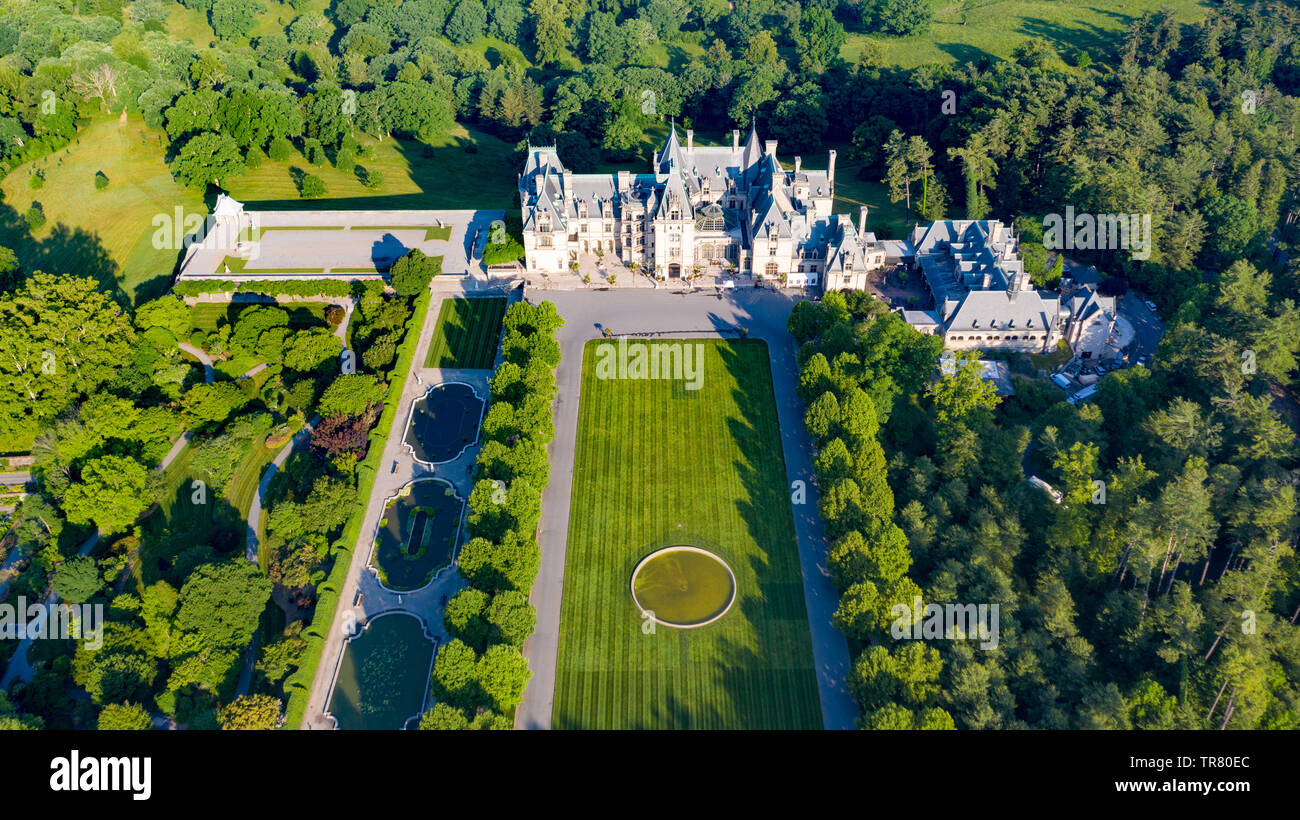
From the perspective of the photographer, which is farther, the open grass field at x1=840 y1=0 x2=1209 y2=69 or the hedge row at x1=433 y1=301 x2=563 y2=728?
the open grass field at x1=840 y1=0 x2=1209 y2=69

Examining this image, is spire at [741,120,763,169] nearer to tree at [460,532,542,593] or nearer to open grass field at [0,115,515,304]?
open grass field at [0,115,515,304]

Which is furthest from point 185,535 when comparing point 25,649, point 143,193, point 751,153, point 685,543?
point 751,153

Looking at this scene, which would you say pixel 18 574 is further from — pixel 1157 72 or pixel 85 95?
pixel 1157 72

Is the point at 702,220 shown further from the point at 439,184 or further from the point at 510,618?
the point at 510,618

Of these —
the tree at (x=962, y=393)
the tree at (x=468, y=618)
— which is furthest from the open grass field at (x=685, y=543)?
the tree at (x=962, y=393)

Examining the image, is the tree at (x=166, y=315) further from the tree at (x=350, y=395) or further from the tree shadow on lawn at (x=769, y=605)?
the tree shadow on lawn at (x=769, y=605)

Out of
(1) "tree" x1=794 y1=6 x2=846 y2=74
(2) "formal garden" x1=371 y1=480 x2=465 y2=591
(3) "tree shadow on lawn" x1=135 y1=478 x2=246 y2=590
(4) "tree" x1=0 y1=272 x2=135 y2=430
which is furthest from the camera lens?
(1) "tree" x1=794 y1=6 x2=846 y2=74

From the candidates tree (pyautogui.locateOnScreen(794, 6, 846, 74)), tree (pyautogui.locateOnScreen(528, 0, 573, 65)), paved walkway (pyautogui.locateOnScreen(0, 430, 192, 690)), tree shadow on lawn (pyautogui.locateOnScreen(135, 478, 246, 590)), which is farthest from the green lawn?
tree (pyautogui.locateOnScreen(794, 6, 846, 74))
